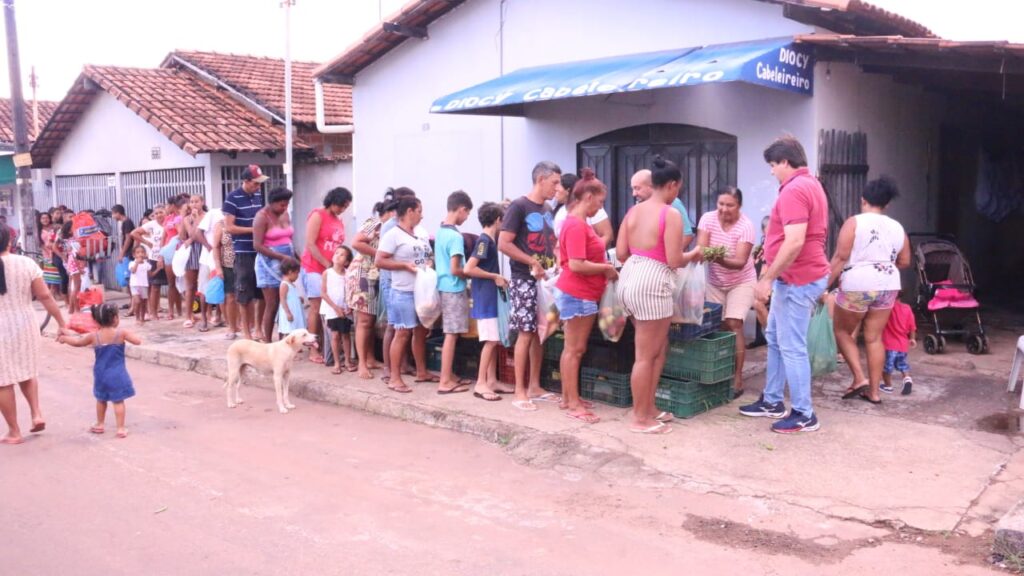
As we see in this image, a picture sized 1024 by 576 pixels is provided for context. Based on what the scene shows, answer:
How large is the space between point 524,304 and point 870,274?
107 inches

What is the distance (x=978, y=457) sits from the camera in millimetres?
6008

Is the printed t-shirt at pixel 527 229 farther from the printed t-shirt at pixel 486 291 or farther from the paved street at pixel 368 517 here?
the paved street at pixel 368 517

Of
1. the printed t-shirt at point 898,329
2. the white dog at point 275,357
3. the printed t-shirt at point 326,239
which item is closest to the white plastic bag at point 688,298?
the printed t-shirt at point 898,329

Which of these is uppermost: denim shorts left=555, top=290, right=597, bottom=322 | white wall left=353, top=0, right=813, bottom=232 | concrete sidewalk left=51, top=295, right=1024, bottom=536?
white wall left=353, top=0, right=813, bottom=232

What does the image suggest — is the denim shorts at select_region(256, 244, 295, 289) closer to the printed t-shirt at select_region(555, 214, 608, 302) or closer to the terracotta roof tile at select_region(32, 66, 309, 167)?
the printed t-shirt at select_region(555, 214, 608, 302)

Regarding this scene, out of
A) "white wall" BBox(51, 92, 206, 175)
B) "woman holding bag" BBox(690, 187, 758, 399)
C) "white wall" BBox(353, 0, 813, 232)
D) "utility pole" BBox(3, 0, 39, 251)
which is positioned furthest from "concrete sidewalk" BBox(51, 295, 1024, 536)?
"white wall" BBox(51, 92, 206, 175)

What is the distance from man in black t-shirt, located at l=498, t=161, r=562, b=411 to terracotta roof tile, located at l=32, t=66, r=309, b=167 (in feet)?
29.3

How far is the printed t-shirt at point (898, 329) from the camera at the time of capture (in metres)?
7.45

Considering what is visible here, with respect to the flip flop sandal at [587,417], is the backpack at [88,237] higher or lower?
higher

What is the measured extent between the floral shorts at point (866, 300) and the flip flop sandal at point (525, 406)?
2594 mm

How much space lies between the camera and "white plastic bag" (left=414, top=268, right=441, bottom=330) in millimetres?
7941

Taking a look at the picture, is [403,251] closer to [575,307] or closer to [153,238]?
[575,307]

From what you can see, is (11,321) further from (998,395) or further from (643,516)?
(998,395)

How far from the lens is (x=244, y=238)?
10.4m
